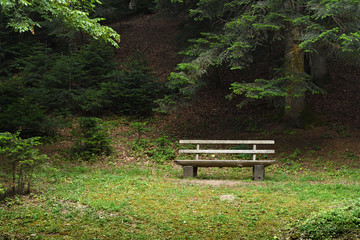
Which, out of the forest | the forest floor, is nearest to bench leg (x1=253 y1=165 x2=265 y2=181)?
the forest

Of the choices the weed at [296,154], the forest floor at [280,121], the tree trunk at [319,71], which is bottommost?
the weed at [296,154]

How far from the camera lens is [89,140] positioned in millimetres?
10312

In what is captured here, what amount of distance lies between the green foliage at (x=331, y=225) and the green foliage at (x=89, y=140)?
7.35 metres

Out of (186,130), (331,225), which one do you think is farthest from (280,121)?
(331,225)

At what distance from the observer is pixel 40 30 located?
23031mm

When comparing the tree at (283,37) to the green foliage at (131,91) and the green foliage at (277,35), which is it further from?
the green foliage at (131,91)

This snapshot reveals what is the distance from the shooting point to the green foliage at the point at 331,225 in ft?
13.2

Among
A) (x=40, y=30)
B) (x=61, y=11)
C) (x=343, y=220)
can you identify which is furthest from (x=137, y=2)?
(x=343, y=220)

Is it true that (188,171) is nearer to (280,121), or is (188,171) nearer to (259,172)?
(259,172)

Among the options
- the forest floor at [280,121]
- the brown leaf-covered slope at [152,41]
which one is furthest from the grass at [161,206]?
the brown leaf-covered slope at [152,41]

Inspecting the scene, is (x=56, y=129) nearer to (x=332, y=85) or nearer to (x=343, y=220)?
(x=343, y=220)

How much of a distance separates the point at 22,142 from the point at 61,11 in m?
3.66

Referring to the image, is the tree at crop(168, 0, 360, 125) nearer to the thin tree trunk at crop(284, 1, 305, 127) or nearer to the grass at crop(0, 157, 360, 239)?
the thin tree trunk at crop(284, 1, 305, 127)

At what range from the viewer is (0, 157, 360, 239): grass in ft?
15.2
